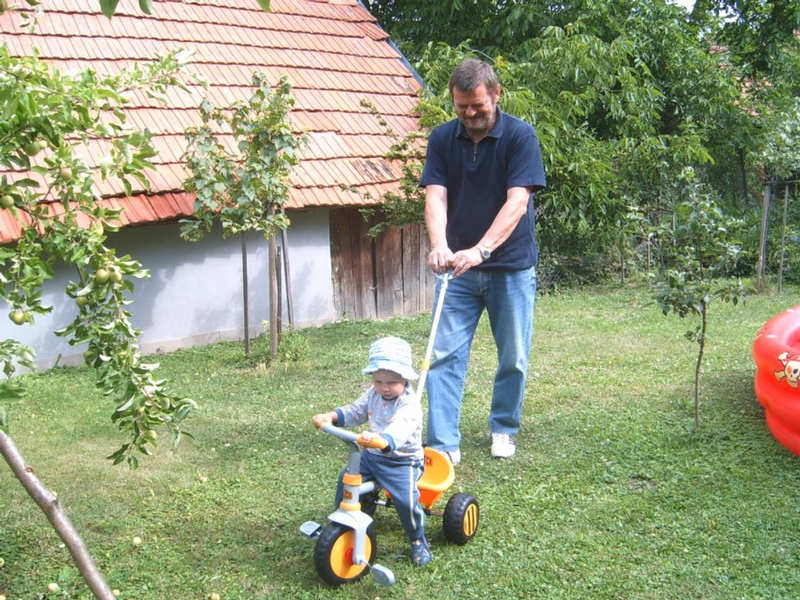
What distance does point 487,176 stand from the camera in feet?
14.3

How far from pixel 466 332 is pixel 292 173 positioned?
14.4 ft

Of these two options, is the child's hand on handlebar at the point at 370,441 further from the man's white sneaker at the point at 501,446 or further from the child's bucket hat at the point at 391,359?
the man's white sneaker at the point at 501,446

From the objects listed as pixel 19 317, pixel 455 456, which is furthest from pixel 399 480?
pixel 19 317

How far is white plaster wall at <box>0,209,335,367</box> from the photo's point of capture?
733 centimetres

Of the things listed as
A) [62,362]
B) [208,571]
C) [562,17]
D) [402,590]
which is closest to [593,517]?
[402,590]

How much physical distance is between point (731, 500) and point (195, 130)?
4.99 metres

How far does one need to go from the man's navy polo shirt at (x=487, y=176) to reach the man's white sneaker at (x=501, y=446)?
106 centimetres

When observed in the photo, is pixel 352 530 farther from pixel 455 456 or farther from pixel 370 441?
pixel 455 456

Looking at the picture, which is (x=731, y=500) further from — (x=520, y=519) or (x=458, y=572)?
(x=458, y=572)

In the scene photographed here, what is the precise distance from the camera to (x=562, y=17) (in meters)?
13.0

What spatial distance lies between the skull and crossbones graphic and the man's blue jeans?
1552mm

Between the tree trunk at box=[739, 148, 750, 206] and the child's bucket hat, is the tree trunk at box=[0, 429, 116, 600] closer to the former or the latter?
the child's bucket hat

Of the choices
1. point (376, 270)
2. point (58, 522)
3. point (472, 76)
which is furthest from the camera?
point (376, 270)

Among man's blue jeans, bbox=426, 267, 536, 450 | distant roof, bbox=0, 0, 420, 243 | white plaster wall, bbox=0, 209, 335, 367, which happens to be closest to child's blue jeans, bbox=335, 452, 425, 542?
man's blue jeans, bbox=426, 267, 536, 450
